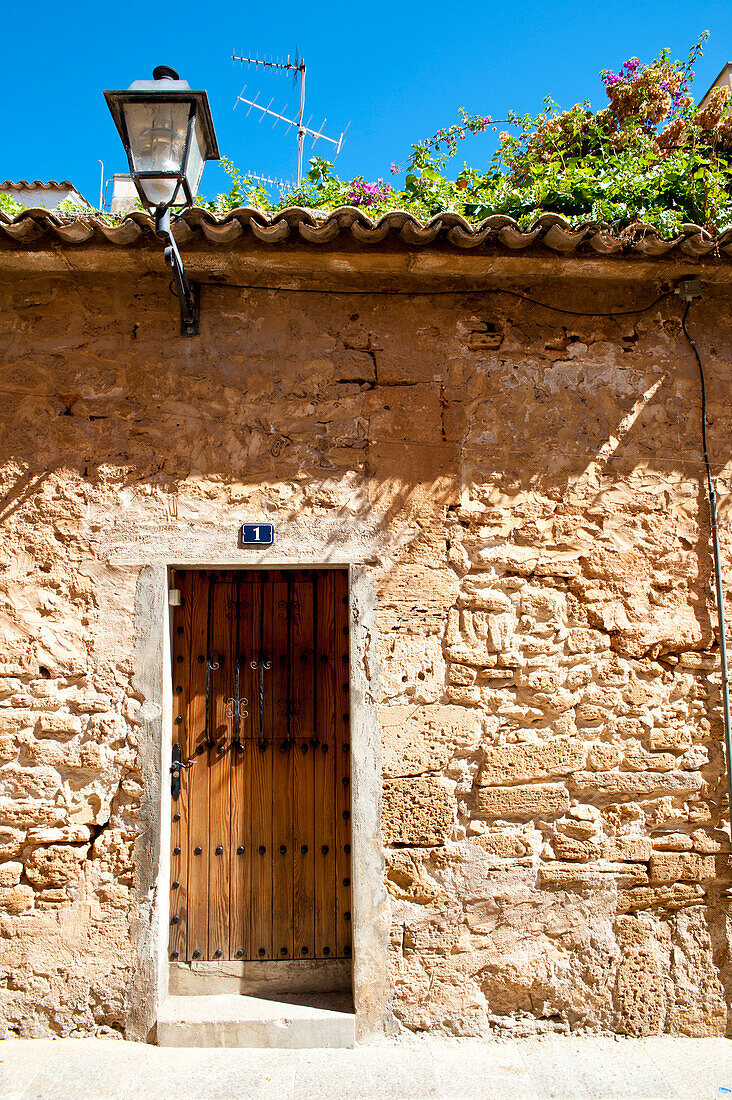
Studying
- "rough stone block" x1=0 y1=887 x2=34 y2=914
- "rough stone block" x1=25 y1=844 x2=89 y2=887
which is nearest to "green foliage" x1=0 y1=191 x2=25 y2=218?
"rough stone block" x1=25 y1=844 x2=89 y2=887

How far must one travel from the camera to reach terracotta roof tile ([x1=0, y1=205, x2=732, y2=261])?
121 inches

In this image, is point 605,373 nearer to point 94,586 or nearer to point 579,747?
point 579,747

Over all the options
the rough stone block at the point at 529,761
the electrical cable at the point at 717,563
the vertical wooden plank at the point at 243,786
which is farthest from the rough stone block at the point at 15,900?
the electrical cable at the point at 717,563

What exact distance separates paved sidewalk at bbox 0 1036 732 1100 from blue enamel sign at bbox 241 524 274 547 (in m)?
2.22

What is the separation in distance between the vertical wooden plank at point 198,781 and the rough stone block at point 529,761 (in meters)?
1.34

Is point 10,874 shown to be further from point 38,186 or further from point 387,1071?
point 38,186

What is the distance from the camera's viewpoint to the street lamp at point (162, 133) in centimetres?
277

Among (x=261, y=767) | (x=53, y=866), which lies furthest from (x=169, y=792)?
(x=53, y=866)

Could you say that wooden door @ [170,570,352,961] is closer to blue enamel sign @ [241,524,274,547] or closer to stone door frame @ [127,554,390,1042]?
stone door frame @ [127,554,390,1042]

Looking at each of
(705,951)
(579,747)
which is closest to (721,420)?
(579,747)

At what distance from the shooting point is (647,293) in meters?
3.61

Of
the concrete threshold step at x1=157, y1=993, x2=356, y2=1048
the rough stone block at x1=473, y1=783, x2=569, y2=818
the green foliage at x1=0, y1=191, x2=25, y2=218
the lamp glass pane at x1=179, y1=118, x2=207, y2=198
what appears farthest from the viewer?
the green foliage at x1=0, y1=191, x2=25, y2=218

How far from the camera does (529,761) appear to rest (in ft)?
10.8

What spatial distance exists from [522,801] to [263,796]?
124 cm
